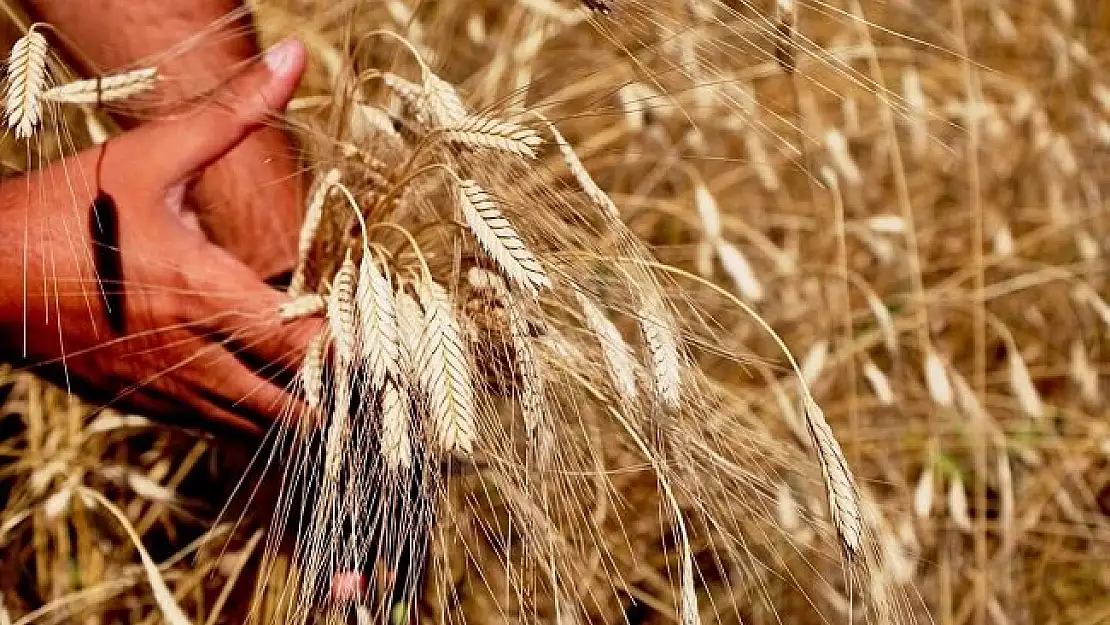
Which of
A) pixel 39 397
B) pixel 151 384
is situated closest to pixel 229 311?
pixel 151 384

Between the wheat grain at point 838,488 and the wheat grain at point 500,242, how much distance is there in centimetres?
→ 16

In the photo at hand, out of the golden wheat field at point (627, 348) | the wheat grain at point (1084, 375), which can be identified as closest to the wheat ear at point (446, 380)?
the golden wheat field at point (627, 348)

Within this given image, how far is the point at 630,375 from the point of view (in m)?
0.67

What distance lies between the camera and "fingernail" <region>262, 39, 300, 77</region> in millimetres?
790

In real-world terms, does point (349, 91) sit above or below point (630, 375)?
above

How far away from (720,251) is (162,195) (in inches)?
19.3

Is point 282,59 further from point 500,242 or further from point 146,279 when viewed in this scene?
point 500,242

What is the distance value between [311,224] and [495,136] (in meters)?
0.22

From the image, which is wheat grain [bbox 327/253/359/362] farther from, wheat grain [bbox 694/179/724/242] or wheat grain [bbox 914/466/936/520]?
wheat grain [bbox 914/466/936/520]

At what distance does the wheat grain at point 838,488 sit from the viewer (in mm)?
618

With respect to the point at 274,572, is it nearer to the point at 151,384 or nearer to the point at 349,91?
the point at 151,384

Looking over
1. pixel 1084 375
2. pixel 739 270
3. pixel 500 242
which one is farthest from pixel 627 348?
pixel 1084 375

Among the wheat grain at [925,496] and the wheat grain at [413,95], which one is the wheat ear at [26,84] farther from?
the wheat grain at [925,496]

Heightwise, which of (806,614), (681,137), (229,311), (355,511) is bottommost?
(806,614)
